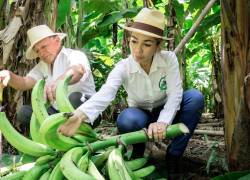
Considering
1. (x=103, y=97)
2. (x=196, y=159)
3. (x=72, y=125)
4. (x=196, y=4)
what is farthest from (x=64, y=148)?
(x=196, y=4)

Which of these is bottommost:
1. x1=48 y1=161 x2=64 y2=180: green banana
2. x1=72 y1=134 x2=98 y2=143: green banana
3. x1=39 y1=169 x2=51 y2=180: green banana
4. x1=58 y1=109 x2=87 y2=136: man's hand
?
x1=39 y1=169 x2=51 y2=180: green banana

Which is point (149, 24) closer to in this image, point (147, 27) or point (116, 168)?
point (147, 27)

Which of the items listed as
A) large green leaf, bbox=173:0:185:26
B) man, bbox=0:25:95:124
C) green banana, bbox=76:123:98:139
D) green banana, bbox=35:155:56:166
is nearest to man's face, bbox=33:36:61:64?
man, bbox=0:25:95:124

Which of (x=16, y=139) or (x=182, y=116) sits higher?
(x=16, y=139)

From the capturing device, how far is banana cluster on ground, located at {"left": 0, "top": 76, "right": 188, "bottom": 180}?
65.4 inches

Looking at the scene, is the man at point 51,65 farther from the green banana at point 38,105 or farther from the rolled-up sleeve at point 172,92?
the green banana at point 38,105

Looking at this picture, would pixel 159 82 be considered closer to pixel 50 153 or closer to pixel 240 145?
pixel 240 145

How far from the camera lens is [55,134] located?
1.74 m

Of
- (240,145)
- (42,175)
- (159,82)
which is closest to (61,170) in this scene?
(42,175)

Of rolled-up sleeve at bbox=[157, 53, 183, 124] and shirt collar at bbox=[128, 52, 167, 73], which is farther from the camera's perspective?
shirt collar at bbox=[128, 52, 167, 73]

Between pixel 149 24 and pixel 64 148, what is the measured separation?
35.7 inches

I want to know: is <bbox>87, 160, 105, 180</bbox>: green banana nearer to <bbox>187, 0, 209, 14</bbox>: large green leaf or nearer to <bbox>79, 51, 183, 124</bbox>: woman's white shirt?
<bbox>79, 51, 183, 124</bbox>: woman's white shirt

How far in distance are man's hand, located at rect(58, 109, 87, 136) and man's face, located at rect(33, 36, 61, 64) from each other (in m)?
1.10

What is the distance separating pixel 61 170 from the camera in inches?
63.8
